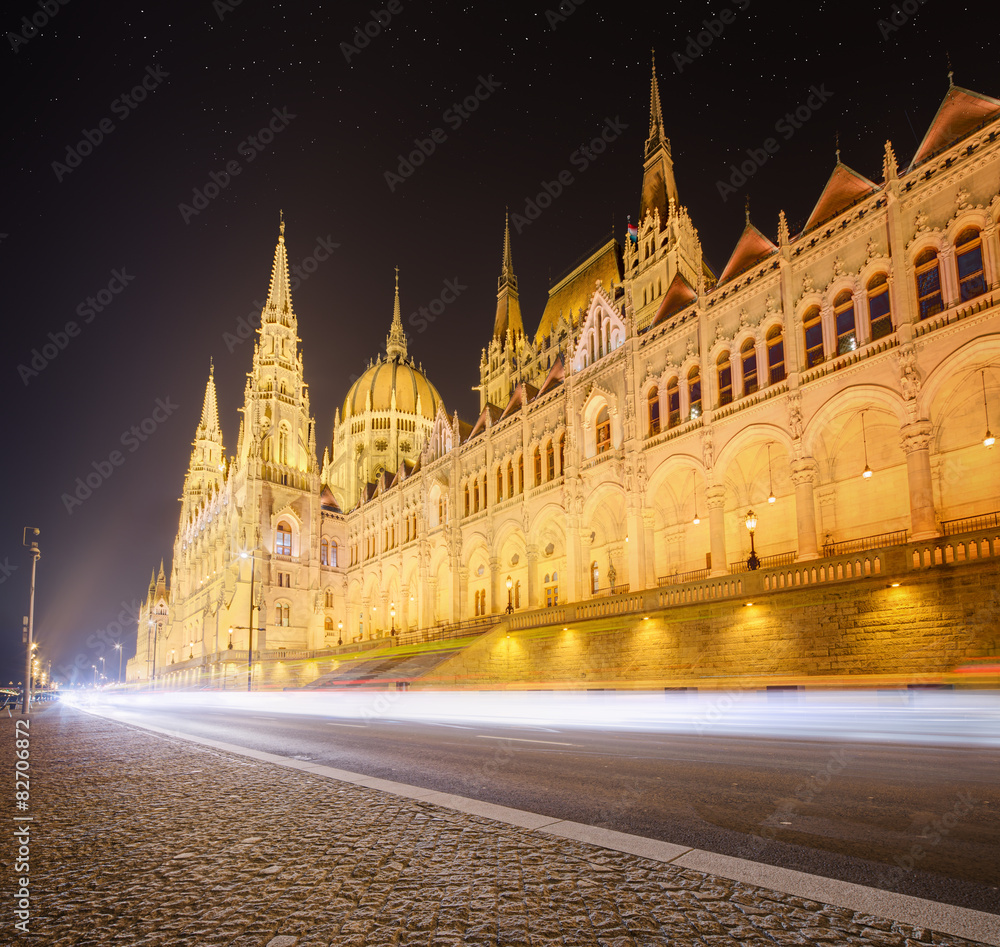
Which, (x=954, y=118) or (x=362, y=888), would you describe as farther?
(x=954, y=118)

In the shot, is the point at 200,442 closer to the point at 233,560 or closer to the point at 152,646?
the point at 152,646

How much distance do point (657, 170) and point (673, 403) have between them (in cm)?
2550

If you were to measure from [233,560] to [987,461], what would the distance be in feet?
188

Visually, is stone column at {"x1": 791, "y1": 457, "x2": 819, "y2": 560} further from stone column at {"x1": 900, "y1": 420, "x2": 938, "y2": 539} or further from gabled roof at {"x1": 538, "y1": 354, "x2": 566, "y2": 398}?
gabled roof at {"x1": 538, "y1": 354, "x2": 566, "y2": 398}

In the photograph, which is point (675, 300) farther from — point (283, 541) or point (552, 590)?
point (283, 541)

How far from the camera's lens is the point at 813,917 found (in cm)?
291

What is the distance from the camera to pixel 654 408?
32062 mm

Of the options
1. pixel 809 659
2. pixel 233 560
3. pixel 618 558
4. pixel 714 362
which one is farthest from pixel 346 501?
pixel 809 659

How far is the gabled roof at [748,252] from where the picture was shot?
94.5ft

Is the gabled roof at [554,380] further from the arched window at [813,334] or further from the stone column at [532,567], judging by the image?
the arched window at [813,334]

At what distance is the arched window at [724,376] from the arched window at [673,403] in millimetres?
2198

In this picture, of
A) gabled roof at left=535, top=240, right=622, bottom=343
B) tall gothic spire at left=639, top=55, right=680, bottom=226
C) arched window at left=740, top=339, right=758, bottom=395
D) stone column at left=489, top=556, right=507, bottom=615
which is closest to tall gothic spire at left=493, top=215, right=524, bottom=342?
gabled roof at left=535, top=240, right=622, bottom=343

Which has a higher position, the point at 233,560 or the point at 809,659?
the point at 233,560

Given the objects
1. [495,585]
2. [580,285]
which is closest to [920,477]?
[495,585]
